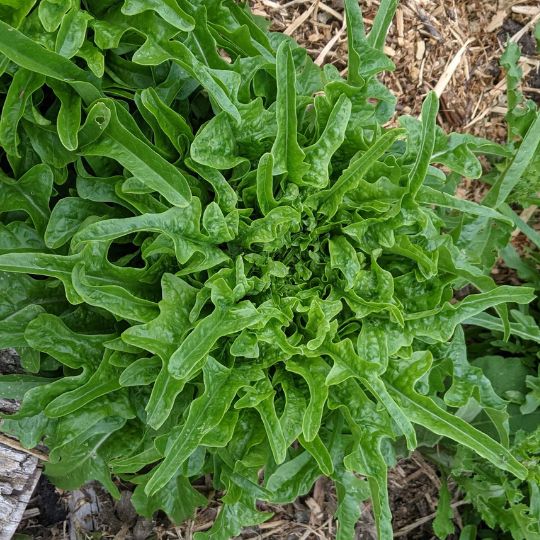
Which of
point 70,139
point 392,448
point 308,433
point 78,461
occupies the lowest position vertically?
point 78,461

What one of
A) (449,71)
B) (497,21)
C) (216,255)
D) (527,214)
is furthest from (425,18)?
(216,255)

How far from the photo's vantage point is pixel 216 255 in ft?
5.51

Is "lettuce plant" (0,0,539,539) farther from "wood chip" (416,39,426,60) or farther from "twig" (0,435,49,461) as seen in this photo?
"wood chip" (416,39,426,60)

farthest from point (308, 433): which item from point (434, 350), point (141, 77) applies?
point (141, 77)

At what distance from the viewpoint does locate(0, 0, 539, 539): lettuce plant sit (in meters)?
1.56

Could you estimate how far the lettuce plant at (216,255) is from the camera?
1.56m

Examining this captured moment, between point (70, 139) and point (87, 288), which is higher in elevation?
point (70, 139)

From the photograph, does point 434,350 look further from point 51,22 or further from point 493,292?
point 51,22

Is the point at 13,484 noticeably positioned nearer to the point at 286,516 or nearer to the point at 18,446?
the point at 18,446

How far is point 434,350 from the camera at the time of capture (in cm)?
198

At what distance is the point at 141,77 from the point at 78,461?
1126 mm

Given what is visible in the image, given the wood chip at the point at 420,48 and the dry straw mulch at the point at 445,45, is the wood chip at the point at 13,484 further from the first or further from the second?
the wood chip at the point at 420,48

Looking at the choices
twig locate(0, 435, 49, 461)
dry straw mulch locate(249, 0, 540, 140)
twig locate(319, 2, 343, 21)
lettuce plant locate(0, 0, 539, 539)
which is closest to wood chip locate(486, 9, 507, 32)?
dry straw mulch locate(249, 0, 540, 140)

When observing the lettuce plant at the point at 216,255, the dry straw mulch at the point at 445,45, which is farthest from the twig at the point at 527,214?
the lettuce plant at the point at 216,255
